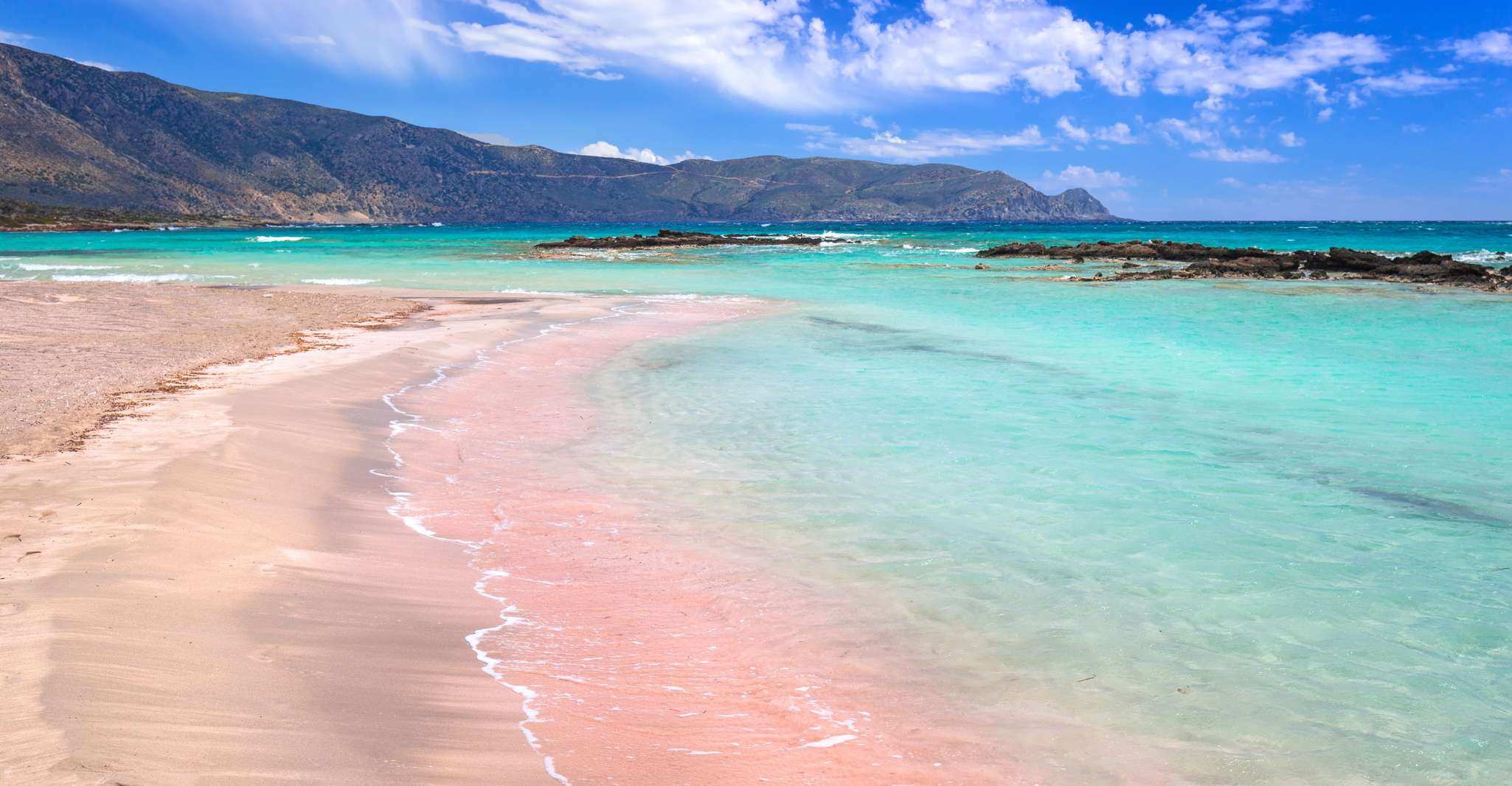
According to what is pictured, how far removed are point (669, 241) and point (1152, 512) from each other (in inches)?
2352

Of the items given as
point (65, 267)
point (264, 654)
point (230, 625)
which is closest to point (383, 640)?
point (264, 654)

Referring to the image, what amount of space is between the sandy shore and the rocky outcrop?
53299mm

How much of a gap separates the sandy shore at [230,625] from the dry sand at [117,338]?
0.92 metres

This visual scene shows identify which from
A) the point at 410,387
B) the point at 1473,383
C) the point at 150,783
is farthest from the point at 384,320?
the point at 1473,383

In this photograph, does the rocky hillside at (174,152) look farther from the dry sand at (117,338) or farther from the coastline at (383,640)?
the coastline at (383,640)

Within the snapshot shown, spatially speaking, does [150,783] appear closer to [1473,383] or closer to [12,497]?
[12,497]

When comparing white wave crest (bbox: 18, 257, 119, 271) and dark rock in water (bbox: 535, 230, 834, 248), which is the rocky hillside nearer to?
dark rock in water (bbox: 535, 230, 834, 248)

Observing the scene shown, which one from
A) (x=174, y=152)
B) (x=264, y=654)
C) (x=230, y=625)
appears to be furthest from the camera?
(x=174, y=152)

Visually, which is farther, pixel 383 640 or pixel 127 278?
pixel 127 278

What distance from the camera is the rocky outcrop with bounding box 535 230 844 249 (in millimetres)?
59500

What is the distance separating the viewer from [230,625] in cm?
385

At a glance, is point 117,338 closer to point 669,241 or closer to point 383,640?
point 383,640

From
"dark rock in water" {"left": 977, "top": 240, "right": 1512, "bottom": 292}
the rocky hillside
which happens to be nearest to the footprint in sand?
"dark rock in water" {"left": 977, "top": 240, "right": 1512, "bottom": 292}

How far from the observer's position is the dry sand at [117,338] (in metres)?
7.79
